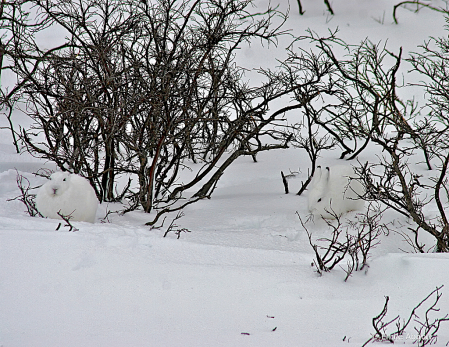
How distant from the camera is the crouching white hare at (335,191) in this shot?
5547mm

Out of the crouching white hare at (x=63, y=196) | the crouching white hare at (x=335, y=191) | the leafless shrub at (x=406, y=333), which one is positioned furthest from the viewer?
the crouching white hare at (x=335, y=191)

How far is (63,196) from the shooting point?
14.9 feet

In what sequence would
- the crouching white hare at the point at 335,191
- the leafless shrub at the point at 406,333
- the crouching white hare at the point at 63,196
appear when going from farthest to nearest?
1. the crouching white hare at the point at 335,191
2. the crouching white hare at the point at 63,196
3. the leafless shrub at the point at 406,333

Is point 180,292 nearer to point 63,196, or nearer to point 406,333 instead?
point 406,333

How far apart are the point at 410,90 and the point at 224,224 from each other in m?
9.93

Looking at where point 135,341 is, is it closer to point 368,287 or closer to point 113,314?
point 113,314

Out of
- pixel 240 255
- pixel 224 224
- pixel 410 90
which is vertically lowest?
pixel 224 224

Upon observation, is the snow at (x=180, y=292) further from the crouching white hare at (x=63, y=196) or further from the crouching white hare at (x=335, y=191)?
the crouching white hare at (x=335, y=191)

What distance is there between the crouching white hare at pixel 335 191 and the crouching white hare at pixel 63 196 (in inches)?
111

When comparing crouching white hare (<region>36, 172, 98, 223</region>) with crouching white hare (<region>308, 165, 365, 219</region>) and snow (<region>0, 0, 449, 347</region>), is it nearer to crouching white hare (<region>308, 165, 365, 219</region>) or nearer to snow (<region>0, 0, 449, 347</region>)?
snow (<region>0, 0, 449, 347</region>)

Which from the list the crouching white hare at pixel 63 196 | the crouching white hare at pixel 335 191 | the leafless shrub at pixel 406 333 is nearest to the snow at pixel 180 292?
the leafless shrub at pixel 406 333

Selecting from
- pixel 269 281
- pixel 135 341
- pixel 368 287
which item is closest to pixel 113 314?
pixel 135 341

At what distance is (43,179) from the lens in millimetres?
6852

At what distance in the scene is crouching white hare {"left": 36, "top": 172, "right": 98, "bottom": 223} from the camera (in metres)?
4.53
